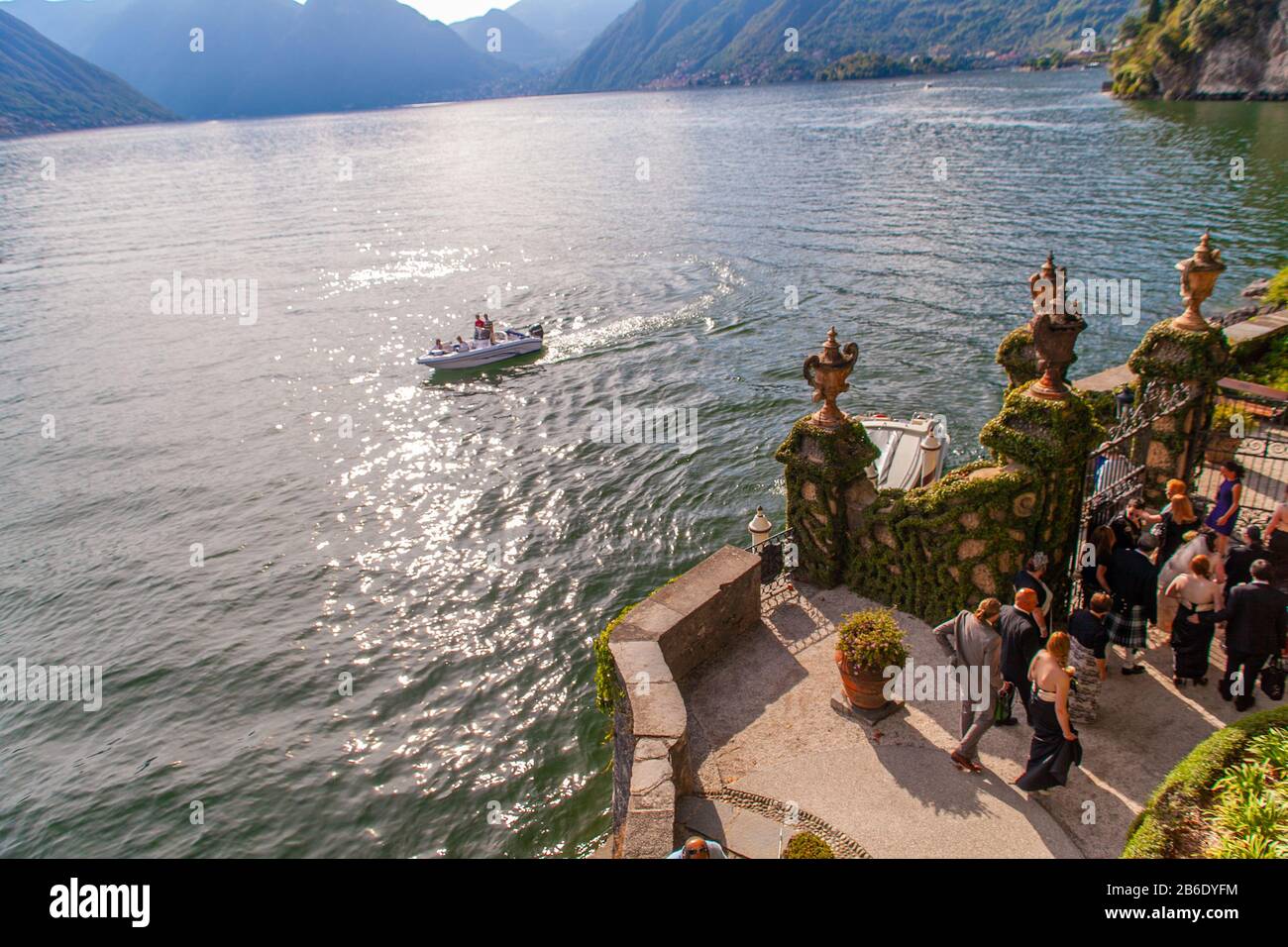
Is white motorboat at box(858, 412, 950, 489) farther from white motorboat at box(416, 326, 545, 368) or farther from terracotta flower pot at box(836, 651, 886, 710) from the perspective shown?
white motorboat at box(416, 326, 545, 368)

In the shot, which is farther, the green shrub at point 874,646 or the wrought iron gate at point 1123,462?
the wrought iron gate at point 1123,462

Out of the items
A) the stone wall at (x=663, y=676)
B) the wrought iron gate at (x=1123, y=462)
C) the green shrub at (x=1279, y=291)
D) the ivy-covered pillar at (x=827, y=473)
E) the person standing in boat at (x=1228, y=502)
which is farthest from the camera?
the green shrub at (x=1279, y=291)

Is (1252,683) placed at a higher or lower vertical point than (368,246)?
lower

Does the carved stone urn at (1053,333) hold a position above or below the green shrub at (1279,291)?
below

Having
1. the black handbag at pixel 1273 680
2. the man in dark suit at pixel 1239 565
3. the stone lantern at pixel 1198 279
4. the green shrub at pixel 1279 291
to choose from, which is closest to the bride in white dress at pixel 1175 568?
the man in dark suit at pixel 1239 565

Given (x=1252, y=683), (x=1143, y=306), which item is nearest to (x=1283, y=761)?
(x=1252, y=683)

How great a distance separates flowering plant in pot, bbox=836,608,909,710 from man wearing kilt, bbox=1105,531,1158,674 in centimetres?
298

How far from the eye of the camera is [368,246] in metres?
65.3

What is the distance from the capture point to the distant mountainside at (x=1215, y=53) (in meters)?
94.1

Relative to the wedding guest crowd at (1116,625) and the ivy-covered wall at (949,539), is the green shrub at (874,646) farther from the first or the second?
the ivy-covered wall at (949,539)

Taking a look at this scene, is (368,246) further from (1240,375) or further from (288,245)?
(1240,375)

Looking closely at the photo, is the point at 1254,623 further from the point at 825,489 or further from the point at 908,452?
the point at 908,452

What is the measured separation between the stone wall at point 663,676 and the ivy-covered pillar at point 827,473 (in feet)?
4.28

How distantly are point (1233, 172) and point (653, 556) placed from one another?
64556 millimetres
